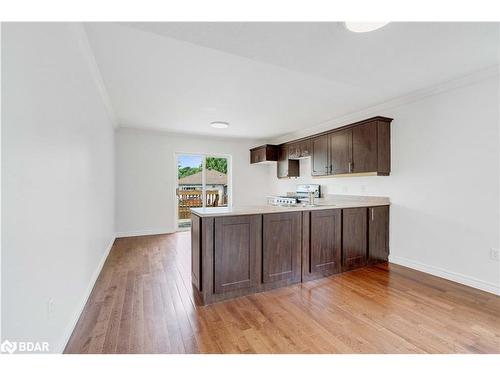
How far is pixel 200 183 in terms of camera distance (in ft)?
20.1

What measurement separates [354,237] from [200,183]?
4050 millimetres

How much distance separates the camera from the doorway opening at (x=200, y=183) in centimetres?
591

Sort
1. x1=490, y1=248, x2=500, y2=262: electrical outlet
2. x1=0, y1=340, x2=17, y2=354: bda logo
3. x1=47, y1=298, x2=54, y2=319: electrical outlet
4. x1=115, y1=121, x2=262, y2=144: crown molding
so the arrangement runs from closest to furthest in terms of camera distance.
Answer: x1=0, y1=340, x2=17, y2=354: bda logo < x1=47, y1=298, x2=54, y2=319: electrical outlet < x1=490, y1=248, x2=500, y2=262: electrical outlet < x1=115, y1=121, x2=262, y2=144: crown molding

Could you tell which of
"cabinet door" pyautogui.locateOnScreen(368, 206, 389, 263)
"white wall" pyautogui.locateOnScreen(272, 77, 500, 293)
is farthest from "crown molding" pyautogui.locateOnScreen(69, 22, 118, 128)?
"white wall" pyautogui.locateOnScreen(272, 77, 500, 293)

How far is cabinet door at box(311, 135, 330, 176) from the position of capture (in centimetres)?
426

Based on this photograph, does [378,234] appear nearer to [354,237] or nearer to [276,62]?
[354,237]

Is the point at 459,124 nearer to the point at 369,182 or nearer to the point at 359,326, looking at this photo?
the point at 369,182

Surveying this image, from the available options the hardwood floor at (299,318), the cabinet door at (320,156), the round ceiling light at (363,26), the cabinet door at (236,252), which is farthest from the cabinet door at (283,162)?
the round ceiling light at (363,26)

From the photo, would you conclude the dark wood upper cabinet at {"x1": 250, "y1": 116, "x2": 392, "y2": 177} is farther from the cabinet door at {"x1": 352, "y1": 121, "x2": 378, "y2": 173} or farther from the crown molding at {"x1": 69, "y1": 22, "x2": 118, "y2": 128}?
the crown molding at {"x1": 69, "y1": 22, "x2": 118, "y2": 128}

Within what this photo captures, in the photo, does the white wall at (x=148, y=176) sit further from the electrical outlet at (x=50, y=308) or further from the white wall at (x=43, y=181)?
the electrical outlet at (x=50, y=308)

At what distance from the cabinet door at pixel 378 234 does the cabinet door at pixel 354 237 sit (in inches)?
4.2

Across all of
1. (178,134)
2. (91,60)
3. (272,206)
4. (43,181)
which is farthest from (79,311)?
(178,134)

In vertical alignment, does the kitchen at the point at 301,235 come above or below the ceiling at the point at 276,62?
below
